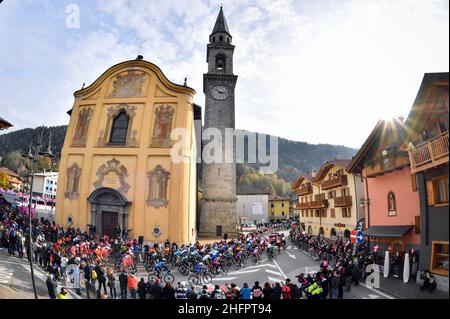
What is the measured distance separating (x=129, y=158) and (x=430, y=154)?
17.8 meters

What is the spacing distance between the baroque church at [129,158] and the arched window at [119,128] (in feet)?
0.23

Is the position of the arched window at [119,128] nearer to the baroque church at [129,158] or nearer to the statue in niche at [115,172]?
the baroque church at [129,158]

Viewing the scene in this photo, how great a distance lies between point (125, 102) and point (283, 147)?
70.9 meters

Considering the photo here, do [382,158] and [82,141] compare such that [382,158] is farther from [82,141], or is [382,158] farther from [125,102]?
[82,141]

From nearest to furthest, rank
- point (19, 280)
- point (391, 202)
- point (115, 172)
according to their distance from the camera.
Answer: point (391, 202)
point (19, 280)
point (115, 172)

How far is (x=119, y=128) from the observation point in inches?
789

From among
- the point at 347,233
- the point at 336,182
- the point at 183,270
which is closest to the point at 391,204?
the point at 183,270

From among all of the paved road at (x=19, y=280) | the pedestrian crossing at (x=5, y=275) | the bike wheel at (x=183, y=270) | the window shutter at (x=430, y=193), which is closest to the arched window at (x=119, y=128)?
the paved road at (x=19, y=280)

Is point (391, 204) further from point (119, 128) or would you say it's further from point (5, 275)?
point (119, 128)

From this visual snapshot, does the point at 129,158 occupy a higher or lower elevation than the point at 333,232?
higher

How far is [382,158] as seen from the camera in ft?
20.7
